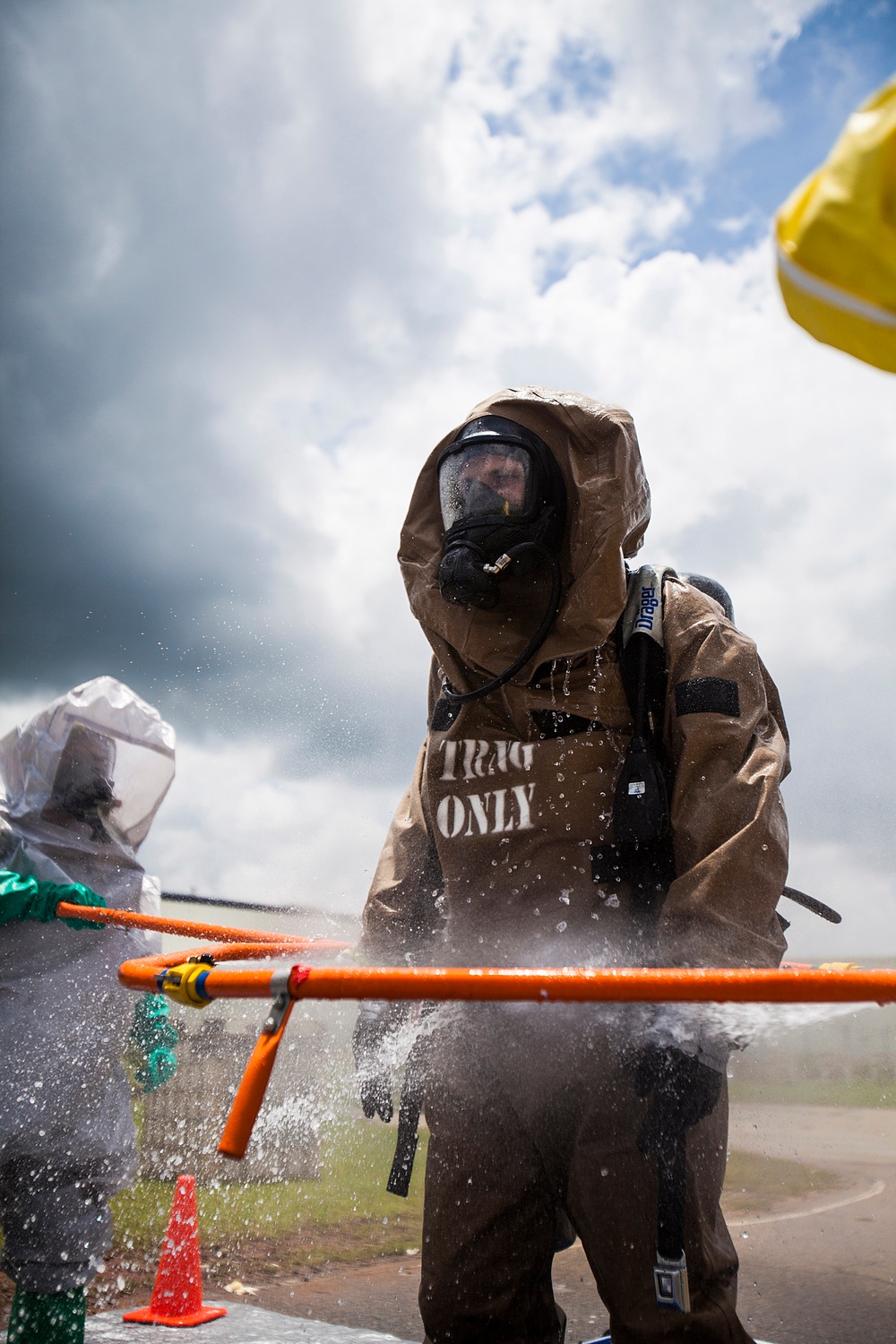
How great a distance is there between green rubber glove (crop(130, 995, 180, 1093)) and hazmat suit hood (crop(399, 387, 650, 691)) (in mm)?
2166

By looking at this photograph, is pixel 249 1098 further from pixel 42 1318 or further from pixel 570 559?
pixel 42 1318

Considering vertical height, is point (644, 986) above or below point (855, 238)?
below

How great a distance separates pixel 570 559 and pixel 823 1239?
1.70 metres

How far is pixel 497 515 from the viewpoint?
2094mm

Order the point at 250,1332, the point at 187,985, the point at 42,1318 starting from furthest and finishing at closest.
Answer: the point at 250,1332
the point at 42,1318
the point at 187,985

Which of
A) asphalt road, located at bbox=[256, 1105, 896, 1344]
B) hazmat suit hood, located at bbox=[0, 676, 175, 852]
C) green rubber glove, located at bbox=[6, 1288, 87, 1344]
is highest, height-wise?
hazmat suit hood, located at bbox=[0, 676, 175, 852]

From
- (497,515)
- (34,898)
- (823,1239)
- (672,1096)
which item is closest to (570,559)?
(497,515)

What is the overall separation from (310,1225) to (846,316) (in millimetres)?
5525

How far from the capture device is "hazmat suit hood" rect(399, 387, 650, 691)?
6.37ft

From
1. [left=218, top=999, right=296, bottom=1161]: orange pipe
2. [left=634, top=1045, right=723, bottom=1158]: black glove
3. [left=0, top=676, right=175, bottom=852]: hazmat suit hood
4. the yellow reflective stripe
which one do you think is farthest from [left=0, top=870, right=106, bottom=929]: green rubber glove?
the yellow reflective stripe

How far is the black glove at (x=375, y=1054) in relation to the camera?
206 centimetres

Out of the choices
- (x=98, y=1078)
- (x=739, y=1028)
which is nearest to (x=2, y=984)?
(x=98, y=1078)

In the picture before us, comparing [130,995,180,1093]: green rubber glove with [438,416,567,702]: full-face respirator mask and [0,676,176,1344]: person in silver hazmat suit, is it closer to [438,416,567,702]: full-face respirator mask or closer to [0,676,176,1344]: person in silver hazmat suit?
[0,676,176,1344]: person in silver hazmat suit

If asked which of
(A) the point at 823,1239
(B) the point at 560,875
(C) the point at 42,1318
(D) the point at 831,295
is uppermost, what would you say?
(D) the point at 831,295
